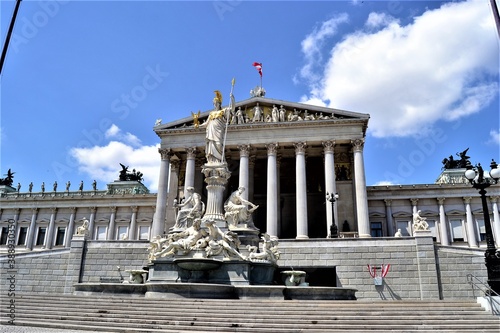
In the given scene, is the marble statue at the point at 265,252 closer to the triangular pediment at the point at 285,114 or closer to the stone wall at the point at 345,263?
the stone wall at the point at 345,263

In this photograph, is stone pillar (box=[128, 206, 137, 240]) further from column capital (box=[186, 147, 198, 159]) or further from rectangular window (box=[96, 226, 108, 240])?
column capital (box=[186, 147, 198, 159])

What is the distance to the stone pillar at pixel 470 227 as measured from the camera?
5197 cm

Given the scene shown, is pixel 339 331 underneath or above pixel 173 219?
underneath

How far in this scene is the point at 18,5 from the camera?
14.1 m

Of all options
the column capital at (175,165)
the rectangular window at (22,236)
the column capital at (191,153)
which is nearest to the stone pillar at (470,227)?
the column capital at (191,153)

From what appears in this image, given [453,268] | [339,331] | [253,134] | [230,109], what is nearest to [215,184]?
[230,109]

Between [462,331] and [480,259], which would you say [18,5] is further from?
[480,259]

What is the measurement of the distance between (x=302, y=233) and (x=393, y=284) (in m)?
12.7

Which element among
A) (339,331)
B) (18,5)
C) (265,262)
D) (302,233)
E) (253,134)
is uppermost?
(253,134)

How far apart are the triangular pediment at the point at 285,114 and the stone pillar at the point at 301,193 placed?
333 centimetres

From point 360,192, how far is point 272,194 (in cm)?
916

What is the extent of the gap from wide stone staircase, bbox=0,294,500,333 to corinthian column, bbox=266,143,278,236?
27.0 m

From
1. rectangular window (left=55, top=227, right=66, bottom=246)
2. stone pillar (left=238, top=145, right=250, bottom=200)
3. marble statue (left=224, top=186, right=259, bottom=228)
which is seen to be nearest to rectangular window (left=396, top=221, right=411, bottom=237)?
stone pillar (left=238, top=145, right=250, bottom=200)

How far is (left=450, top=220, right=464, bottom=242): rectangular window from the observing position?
175ft
